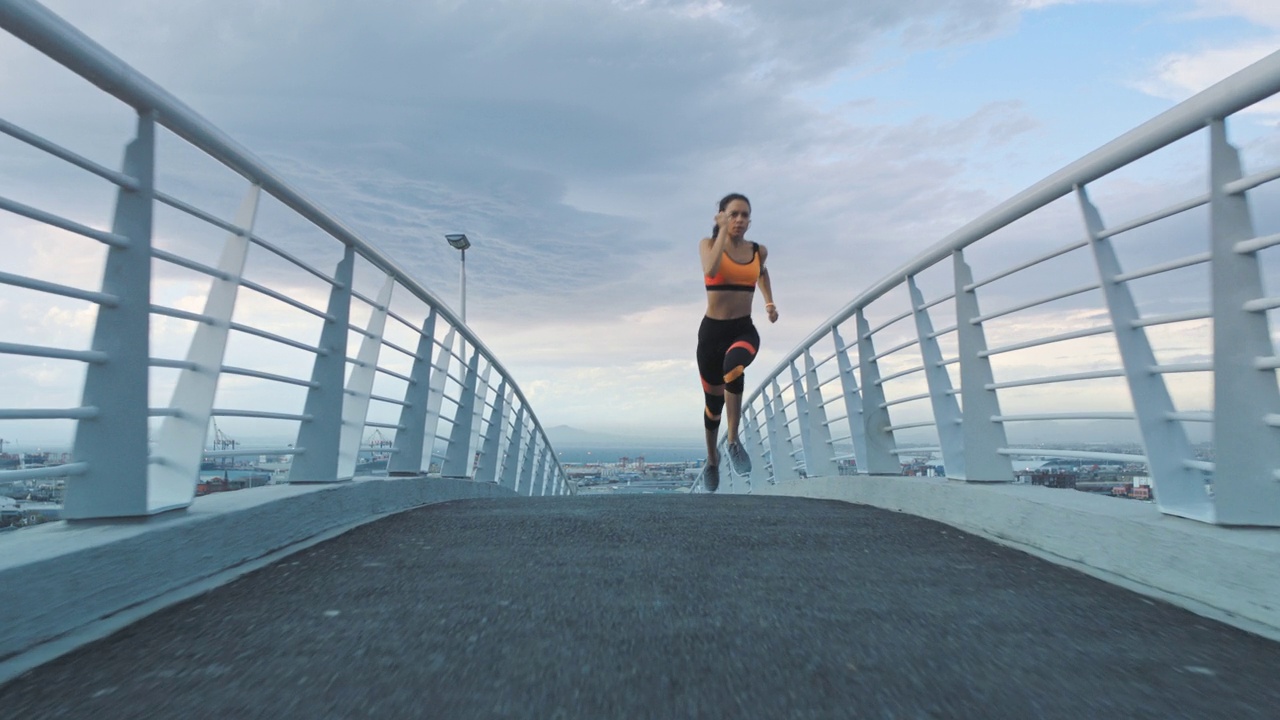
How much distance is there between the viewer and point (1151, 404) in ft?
11.0

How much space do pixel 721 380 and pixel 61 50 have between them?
20.7 feet

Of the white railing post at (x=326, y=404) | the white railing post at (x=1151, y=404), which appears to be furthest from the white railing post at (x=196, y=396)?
the white railing post at (x=1151, y=404)

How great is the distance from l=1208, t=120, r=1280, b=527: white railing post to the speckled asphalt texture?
476 millimetres

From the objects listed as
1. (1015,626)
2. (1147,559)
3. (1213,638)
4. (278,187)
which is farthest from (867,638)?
(278,187)

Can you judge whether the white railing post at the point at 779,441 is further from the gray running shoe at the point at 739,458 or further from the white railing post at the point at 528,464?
the white railing post at the point at 528,464

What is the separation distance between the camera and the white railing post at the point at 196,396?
3400 millimetres

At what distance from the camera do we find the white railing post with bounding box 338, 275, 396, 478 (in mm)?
5398

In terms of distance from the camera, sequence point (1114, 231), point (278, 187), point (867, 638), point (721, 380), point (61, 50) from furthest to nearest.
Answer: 1. point (721, 380)
2. point (278, 187)
3. point (1114, 231)
4. point (61, 50)
5. point (867, 638)

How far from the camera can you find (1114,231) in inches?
134

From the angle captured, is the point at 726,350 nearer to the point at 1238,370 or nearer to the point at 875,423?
the point at 875,423

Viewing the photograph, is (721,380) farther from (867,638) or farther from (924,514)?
(867,638)

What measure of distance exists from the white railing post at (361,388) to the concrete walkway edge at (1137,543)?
132 inches

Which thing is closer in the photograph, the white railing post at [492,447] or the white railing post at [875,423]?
the white railing post at [875,423]

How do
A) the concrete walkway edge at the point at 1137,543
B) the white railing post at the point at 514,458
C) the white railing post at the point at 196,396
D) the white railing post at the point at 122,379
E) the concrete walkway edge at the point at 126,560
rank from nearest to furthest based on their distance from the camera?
the concrete walkway edge at the point at 126,560 < the concrete walkway edge at the point at 1137,543 < the white railing post at the point at 122,379 < the white railing post at the point at 196,396 < the white railing post at the point at 514,458
